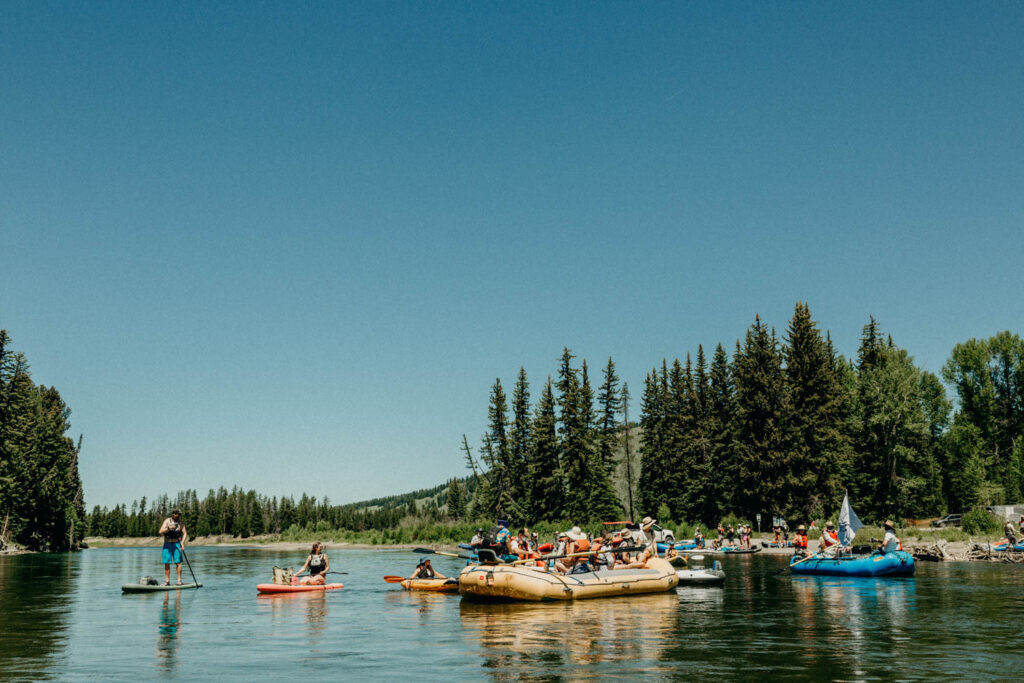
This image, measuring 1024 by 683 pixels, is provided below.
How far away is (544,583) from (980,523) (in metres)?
45.4

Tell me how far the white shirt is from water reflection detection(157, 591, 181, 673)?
88.3 ft

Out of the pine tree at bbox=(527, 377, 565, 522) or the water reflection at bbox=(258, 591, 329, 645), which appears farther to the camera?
the pine tree at bbox=(527, 377, 565, 522)

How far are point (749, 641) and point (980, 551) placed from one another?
36480 millimetres

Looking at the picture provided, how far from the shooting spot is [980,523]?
55.2 m

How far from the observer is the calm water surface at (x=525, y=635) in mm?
12961

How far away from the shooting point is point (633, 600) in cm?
2509

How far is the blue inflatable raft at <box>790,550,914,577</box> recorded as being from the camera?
32188 millimetres

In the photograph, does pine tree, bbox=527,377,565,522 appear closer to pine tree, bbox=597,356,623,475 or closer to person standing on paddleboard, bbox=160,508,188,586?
pine tree, bbox=597,356,623,475

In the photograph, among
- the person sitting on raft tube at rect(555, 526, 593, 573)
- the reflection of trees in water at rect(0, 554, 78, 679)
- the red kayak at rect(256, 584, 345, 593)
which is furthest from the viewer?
the red kayak at rect(256, 584, 345, 593)

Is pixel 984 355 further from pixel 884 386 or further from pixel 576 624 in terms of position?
pixel 576 624

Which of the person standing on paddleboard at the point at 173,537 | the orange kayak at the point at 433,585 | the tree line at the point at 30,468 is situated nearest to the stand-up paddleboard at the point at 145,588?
the person standing on paddleboard at the point at 173,537

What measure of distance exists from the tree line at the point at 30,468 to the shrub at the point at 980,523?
257 ft

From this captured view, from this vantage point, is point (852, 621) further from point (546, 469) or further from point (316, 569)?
point (546, 469)

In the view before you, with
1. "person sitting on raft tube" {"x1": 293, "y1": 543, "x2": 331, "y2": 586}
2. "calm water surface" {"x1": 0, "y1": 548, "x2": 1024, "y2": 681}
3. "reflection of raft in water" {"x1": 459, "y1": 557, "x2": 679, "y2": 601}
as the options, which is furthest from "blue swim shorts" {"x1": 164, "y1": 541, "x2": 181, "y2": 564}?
"reflection of raft in water" {"x1": 459, "y1": 557, "x2": 679, "y2": 601}
